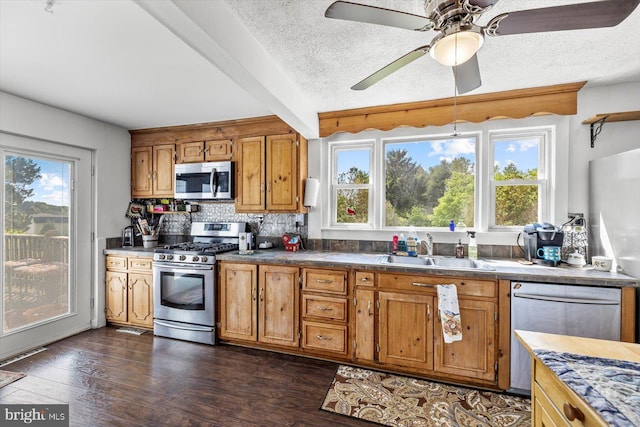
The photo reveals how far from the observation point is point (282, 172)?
10.7ft

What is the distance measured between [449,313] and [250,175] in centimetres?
248

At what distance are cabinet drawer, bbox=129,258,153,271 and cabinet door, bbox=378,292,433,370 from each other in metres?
2.65

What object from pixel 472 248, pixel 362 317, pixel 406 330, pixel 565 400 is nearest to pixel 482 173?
pixel 472 248

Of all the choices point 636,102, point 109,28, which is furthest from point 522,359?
point 109,28

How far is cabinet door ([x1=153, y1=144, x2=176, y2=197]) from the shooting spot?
3725 mm

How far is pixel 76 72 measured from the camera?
2.27 m

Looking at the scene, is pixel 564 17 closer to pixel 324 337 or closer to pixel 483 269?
pixel 483 269

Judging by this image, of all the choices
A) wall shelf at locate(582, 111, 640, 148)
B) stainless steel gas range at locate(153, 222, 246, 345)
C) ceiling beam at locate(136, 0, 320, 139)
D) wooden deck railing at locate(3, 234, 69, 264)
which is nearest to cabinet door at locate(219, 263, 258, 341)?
stainless steel gas range at locate(153, 222, 246, 345)

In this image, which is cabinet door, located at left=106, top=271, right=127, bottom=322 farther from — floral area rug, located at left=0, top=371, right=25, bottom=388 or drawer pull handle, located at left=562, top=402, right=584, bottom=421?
drawer pull handle, located at left=562, top=402, right=584, bottom=421

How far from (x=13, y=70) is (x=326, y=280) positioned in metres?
3.03

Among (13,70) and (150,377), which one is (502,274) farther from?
(13,70)

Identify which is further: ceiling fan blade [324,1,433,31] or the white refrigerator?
the white refrigerator

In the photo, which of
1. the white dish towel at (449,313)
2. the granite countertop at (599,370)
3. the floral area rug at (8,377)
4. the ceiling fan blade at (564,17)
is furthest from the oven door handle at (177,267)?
the ceiling fan blade at (564,17)

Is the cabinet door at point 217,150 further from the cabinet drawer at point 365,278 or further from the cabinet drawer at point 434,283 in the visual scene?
the cabinet drawer at point 434,283
